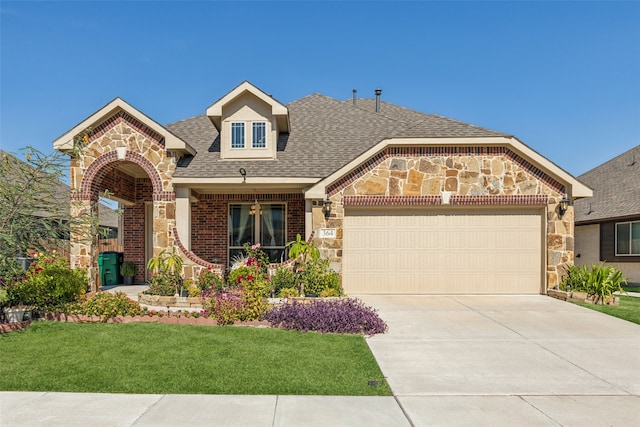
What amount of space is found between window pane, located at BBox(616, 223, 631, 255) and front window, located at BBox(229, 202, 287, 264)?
14.0 metres

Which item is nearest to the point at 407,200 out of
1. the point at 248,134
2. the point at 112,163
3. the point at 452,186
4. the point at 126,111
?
the point at 452,186

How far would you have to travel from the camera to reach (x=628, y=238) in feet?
55.0

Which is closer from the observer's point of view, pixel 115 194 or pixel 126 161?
pixel 126 161

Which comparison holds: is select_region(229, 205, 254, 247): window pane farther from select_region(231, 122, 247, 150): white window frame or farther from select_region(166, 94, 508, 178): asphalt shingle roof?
select_region(231, 122, 247, 150): white window frame

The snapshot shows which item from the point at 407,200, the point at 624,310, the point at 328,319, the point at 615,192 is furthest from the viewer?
the point at 615,192

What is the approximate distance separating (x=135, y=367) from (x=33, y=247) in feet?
14.3

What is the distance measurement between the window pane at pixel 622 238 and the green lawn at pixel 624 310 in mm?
6784

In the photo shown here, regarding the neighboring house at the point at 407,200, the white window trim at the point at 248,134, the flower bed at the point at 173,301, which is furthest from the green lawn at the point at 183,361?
the white window trim at the point at 248,134

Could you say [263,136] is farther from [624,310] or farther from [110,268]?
[624,310]

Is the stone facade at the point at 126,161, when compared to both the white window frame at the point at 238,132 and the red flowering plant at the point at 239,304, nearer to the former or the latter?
the white window frame at the point at 238,132

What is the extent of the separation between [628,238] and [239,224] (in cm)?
1556

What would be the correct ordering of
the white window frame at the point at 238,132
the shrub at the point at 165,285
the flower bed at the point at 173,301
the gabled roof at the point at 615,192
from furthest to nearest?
the gabled roof at the point at 615,192 < the white window frame at the point at 238,132 < the shrub at the point at 165,285 < the flower bed at the point at 173,301

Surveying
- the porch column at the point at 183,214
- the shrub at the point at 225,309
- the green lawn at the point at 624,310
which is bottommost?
the green lawn at the point at 624,310

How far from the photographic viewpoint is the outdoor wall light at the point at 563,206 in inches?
453
